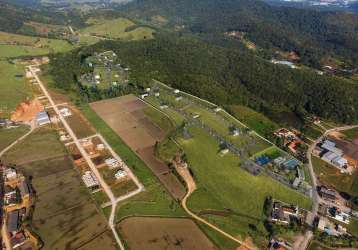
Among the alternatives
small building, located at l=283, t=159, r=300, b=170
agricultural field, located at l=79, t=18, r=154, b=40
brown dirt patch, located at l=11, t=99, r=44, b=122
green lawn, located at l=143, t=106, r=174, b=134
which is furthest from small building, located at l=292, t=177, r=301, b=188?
agricultural field, located at l=79, t=18, r=154, b=40

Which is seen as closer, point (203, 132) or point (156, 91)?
point (203, 132)

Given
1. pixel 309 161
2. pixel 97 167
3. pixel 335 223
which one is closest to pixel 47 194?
pixel 97 167

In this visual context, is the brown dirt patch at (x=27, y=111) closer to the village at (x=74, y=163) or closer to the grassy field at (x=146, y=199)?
the village at (x=74, y=163)

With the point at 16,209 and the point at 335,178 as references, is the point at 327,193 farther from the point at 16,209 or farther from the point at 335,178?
the point at 16,209

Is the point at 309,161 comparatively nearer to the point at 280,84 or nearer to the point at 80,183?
the point at 280,84

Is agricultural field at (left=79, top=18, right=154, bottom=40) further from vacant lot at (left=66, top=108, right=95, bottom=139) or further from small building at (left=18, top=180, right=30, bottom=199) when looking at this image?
small building at (left=18, top=180, right=30, bottom=199)

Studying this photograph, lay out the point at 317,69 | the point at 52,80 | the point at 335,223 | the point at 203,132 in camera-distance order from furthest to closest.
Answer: the point at 317,69
the point at 52,80
the point at 203,132
the point at 335,223

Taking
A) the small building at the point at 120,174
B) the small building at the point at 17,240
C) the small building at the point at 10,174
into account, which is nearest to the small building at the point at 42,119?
the small building at the point at 10,174
